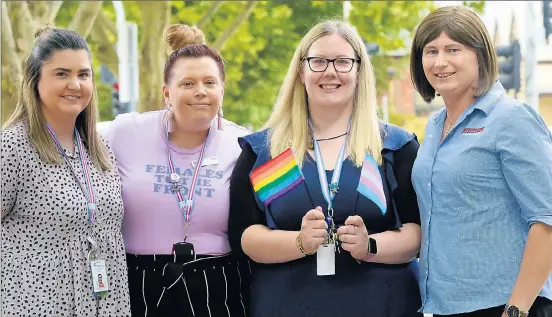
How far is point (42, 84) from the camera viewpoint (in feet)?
13.3

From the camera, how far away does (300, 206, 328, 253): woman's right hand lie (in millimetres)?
3879

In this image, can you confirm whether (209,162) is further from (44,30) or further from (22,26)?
(22,26)

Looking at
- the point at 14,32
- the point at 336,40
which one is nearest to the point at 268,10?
the point at 14,32

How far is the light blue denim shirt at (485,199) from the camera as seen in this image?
11.9 feet

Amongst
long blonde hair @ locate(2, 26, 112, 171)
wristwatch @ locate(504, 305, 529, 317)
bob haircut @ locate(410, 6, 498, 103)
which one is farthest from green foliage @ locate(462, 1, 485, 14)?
wristwatch @ locate(504, 305, 529, 317)

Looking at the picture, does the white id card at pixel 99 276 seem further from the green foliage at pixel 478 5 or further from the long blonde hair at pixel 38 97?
the green foliage at pixel 478 5

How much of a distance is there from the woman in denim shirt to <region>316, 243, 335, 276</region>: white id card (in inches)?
15.9

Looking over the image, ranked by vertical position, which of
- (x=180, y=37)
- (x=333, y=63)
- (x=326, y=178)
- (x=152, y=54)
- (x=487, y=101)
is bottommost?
(x=326, y=178)

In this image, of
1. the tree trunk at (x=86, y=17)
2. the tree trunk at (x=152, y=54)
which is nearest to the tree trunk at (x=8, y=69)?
the tree trunk at (x=86, y=17)

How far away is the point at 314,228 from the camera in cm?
388

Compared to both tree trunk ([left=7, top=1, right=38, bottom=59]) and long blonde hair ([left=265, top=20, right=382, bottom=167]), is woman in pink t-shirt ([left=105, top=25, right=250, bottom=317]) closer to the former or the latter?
long blonde hair ([left=265, top=20, right=382, bottom=167])

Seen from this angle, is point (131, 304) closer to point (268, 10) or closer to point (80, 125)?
point (80, 125)

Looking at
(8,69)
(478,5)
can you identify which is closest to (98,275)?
(8,69)

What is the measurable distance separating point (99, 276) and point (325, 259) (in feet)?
3.36
